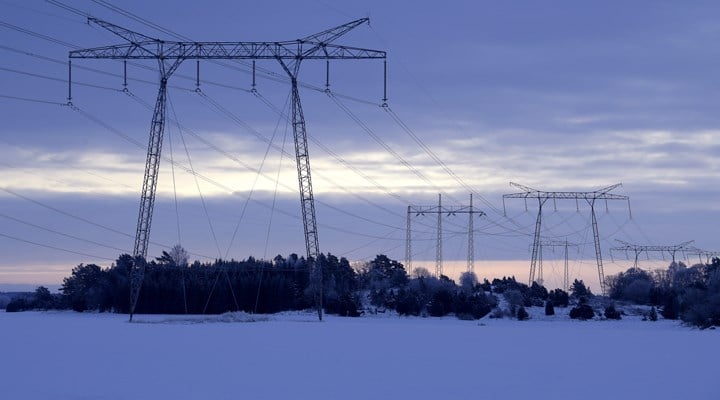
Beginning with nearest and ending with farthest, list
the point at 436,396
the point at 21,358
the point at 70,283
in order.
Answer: the point at 436,396, the point at 21,358, the point at 70,283

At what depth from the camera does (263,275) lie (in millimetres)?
89875

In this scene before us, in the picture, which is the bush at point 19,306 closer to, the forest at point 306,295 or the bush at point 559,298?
the forest at point 306,295

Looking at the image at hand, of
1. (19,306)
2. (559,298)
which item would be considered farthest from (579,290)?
(19,306)

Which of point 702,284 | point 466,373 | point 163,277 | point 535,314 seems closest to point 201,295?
point 163,277

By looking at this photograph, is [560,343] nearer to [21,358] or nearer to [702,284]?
[21,358]

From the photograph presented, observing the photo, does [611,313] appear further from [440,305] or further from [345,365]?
[345,365]

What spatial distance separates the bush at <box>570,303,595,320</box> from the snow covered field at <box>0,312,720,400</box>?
28664mm

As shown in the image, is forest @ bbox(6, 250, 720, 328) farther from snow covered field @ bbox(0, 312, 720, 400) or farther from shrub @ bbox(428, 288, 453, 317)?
snow covered field @ bbox(0, 312, 720, 400)

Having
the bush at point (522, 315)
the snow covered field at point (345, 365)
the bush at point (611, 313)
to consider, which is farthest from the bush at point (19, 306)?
the bush at point (611, 313)

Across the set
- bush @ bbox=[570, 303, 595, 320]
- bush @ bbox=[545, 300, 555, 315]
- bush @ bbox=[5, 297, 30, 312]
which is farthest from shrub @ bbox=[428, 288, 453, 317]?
bush @ bbox=[5, 297, 30, 312]

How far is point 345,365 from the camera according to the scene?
116 feet

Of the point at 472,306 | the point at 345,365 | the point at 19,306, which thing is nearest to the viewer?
the point at 345,365

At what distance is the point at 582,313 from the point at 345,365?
54.4m

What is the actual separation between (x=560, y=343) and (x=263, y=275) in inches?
1762
